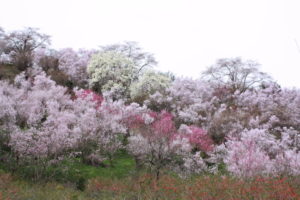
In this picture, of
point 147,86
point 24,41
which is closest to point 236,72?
point 147,86

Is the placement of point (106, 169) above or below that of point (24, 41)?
below

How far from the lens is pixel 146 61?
35.2 m

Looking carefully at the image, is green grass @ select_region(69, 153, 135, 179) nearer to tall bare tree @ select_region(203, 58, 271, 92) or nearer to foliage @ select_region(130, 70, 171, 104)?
foliage @ select_region(130, 70, 171, 104)

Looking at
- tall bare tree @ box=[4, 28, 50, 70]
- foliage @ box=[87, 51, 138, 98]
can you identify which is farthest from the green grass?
tall bare tree @ box=[4, 28, 50, 70]

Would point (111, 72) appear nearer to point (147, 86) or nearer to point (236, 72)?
point (147, 86)

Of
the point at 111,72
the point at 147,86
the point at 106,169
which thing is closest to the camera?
the point at 106,169

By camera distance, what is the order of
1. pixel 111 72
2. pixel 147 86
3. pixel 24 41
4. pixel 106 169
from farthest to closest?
1. pixel 24 41
2. pixel 111 72
3. pixel 147 86
4. pixel 106 169

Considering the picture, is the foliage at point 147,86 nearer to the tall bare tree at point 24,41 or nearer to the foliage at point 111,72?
the foliage at point 111,72

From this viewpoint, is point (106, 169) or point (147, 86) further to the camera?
point (147, 86)

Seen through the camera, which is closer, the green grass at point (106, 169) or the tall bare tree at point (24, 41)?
the green grass at point (106, 169)

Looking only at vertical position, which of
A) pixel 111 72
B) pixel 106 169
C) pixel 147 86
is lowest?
pixel 106 169

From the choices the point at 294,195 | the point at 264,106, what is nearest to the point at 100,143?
the point at 294,195

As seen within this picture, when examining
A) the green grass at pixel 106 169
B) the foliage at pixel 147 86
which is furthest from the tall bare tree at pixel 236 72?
the green grass at pixel 106 169

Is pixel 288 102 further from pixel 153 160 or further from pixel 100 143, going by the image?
pixel 100 143
